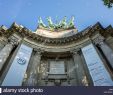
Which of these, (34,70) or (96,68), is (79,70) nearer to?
(96,68)

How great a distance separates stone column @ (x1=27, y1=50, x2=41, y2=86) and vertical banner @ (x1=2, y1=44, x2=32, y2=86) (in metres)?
0.90

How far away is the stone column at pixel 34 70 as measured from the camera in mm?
19052

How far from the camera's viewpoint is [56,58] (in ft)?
80.5

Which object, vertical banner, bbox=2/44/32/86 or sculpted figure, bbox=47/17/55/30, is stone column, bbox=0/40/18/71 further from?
sculpted figure, bbox=47/17/55/30

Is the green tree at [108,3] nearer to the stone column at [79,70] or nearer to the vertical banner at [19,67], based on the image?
the stone column at [79,70]

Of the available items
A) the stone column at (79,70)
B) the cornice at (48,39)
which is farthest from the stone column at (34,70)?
the stone column at (79,70)

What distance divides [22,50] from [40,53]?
266 centimetres

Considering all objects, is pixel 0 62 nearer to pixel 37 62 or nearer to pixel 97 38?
pixel 37 62

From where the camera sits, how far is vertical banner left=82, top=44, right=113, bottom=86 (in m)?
17.3

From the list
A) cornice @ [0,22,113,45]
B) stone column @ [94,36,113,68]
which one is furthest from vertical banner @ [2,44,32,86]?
stone column @ [94,36,113,68]

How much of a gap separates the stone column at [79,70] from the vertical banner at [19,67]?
516 cm

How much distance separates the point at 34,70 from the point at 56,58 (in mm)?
4576

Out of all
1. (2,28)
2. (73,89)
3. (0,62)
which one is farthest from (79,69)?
(73,89)

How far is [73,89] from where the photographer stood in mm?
8570
